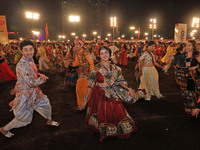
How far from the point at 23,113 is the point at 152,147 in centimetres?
259

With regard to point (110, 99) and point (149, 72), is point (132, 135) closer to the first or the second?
point (110, 99)

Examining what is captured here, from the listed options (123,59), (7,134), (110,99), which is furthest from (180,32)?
(7,134)

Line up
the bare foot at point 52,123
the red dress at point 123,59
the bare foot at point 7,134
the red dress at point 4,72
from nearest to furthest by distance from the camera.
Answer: the bare foot at point 7,134
the bare foot at point 52,123
the red dress at point 4,72
the red dress at point 123,59

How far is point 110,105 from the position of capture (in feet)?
11.2

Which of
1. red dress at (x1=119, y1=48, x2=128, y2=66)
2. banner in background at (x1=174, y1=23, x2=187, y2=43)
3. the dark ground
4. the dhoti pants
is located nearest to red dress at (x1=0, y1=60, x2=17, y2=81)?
the dark ground

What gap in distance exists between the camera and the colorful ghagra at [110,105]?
11.1ft

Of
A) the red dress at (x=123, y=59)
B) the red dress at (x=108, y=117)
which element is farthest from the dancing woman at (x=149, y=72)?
the red dress at (x=123, y=59)

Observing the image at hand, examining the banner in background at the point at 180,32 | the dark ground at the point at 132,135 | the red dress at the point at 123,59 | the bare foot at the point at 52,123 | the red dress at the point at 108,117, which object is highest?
the banner in background at the point at 180,32

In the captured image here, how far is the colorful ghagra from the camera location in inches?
133

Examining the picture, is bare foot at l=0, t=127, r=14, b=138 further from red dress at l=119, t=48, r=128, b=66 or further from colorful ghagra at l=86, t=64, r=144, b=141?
red dress at l=119, t=48, r=128, b=66

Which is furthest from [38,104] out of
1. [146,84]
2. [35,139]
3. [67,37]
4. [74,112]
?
[67,37]

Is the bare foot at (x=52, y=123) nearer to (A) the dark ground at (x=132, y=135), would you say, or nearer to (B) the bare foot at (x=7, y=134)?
(A) the dark ground at (x=132, y=135)

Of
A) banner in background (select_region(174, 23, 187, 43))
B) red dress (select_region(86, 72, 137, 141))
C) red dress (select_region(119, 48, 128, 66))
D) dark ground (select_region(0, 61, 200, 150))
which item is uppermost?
banner in background (select_region(174, 23, 187, 43))

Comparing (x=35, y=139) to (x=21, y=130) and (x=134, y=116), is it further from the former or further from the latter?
(x=134, y=116)
